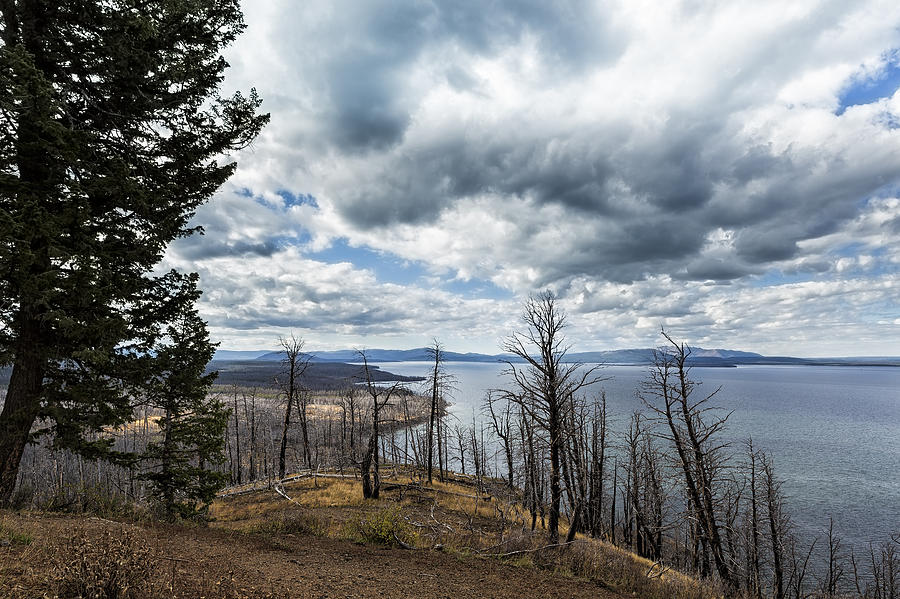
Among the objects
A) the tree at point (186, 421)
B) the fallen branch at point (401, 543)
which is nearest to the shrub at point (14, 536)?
the tree at point (186, 421)

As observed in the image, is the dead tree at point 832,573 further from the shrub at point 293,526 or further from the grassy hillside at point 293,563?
the shrub at point 293,526

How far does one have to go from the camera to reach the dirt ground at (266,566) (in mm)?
4426

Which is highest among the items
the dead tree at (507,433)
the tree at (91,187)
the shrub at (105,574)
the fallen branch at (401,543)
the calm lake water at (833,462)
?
the tree at (91,187)

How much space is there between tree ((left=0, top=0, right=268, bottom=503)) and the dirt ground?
258cm

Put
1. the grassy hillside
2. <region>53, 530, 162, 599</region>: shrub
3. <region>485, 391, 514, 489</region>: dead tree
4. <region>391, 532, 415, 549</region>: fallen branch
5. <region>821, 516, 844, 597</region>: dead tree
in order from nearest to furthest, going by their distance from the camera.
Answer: <region>53, 530, 162, 599</region>: shrub, the grassy hillside, <region>391, 532, 415, 549</region>: fallen branch, <region>485, 391, 514, 489</region>: dead tree, <region>821, 516, 844, 597</region>: dead tree

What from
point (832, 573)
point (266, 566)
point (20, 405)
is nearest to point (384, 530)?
point (266, 566)

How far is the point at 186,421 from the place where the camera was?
35.1 feet

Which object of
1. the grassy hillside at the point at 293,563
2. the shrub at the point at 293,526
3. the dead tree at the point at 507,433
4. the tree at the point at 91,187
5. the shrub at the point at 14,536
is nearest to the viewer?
the grassy hillside at the point at 293,563

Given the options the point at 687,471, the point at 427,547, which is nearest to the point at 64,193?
the point at 427,547

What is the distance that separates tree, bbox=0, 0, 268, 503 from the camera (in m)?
7.05

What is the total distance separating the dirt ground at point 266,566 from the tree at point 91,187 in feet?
8.47

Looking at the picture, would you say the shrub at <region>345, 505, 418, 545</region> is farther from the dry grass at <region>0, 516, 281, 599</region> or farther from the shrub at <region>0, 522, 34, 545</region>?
the shrub at <region>0, 522, 34, 545</region>

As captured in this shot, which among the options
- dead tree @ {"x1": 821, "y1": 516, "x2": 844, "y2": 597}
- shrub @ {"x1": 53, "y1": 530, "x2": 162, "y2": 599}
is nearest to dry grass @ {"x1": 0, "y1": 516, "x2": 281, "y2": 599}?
shrub @ {"x1": 53, "y1": 530, "x2": 162, "y2": 599}

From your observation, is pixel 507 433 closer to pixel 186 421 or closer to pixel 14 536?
pixel 186 421
